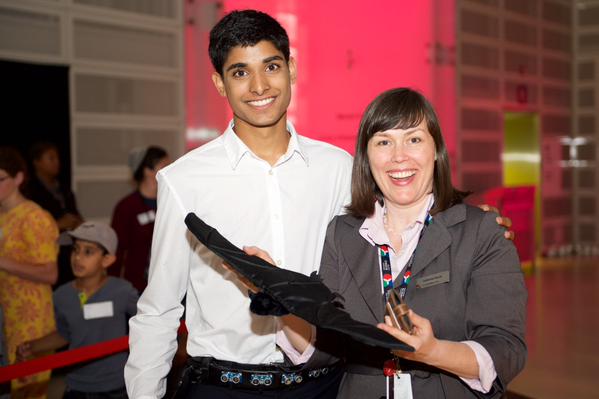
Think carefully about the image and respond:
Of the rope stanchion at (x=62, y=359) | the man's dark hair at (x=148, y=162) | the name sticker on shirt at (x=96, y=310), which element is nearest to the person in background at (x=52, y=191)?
the man's dark hair at (x=148, y=162)

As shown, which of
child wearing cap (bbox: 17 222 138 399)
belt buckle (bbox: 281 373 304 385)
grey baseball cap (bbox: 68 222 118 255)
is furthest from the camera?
grey baseball cap (bbox: 68 222 118 255)

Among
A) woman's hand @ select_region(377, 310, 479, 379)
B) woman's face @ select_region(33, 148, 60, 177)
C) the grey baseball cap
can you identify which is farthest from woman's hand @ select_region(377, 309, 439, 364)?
woman's face @ select_region(33, 148, 60, 177)

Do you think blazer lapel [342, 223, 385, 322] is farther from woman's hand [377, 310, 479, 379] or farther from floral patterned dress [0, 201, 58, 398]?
floral patterned dress [0, 201, 58, 398]

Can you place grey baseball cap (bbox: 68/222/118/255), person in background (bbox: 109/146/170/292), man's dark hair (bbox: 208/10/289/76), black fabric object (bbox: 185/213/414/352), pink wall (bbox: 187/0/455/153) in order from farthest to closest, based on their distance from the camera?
pink wall (bbox: 187/0/455/153)
person in background (bbox: 109/146/170/292)
grey baseball cap (bbox: 68/222/118/255)
man's dark hair (bbox: 208/10/289/76)
black fabric object (bbox: 185/213/414/352)

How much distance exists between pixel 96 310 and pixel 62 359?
46 cm

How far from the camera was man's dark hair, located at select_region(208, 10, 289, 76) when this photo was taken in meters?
1.89

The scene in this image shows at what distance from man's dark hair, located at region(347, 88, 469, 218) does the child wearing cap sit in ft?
6.26

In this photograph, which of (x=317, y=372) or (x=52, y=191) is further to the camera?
(x=52, y=191)

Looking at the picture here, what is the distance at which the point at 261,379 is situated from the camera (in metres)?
1.79

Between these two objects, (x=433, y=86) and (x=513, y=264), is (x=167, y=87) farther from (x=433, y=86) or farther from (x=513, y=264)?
(x=513, y=264)

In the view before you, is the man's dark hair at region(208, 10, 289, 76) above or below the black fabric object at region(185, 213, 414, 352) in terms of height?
above

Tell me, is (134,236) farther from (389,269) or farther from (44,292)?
(389,269)

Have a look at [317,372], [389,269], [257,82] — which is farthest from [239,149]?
[317,372]

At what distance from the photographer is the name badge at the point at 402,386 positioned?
156cm
